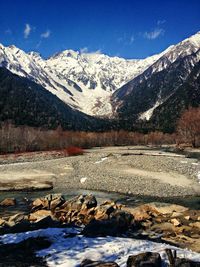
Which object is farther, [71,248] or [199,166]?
[199,166]

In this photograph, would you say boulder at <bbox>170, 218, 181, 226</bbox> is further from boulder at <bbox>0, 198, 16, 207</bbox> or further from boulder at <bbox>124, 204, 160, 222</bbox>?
boulder at <bbox>0, 198, 16, 207</bbox>

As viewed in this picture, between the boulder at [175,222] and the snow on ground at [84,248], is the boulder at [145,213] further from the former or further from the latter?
the snow on ground at [84,248]

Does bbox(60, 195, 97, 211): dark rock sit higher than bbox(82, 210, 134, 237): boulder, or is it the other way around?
bbox(82, 210, 134, 237): boulder

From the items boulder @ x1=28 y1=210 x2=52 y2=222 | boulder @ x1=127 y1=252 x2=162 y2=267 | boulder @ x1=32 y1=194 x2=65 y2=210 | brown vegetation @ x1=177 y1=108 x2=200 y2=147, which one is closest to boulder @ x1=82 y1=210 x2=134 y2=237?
boulder @ x1=127 y1=252 x2=162 y2=267

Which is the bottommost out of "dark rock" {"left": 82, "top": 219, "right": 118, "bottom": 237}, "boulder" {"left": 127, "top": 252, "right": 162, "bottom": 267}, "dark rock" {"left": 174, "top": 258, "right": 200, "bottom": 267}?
"dark rock" {"left": 82, "top": 219, "right": 118, "bottom": 237}

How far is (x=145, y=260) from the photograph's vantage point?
1861 centimetres

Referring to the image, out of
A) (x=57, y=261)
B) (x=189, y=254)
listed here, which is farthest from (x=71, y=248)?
(x=189, y=254)

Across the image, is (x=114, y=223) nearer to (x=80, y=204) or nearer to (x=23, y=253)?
(x=23, y=253)

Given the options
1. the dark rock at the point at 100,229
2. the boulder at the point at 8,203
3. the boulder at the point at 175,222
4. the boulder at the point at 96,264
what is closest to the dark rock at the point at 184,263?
the boulder at the point at 96,264

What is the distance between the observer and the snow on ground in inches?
773

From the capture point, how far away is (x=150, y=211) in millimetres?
36312

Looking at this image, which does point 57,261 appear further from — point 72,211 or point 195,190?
point 195,190

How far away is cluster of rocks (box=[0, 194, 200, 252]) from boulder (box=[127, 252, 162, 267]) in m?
6.06

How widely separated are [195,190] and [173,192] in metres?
2.94
